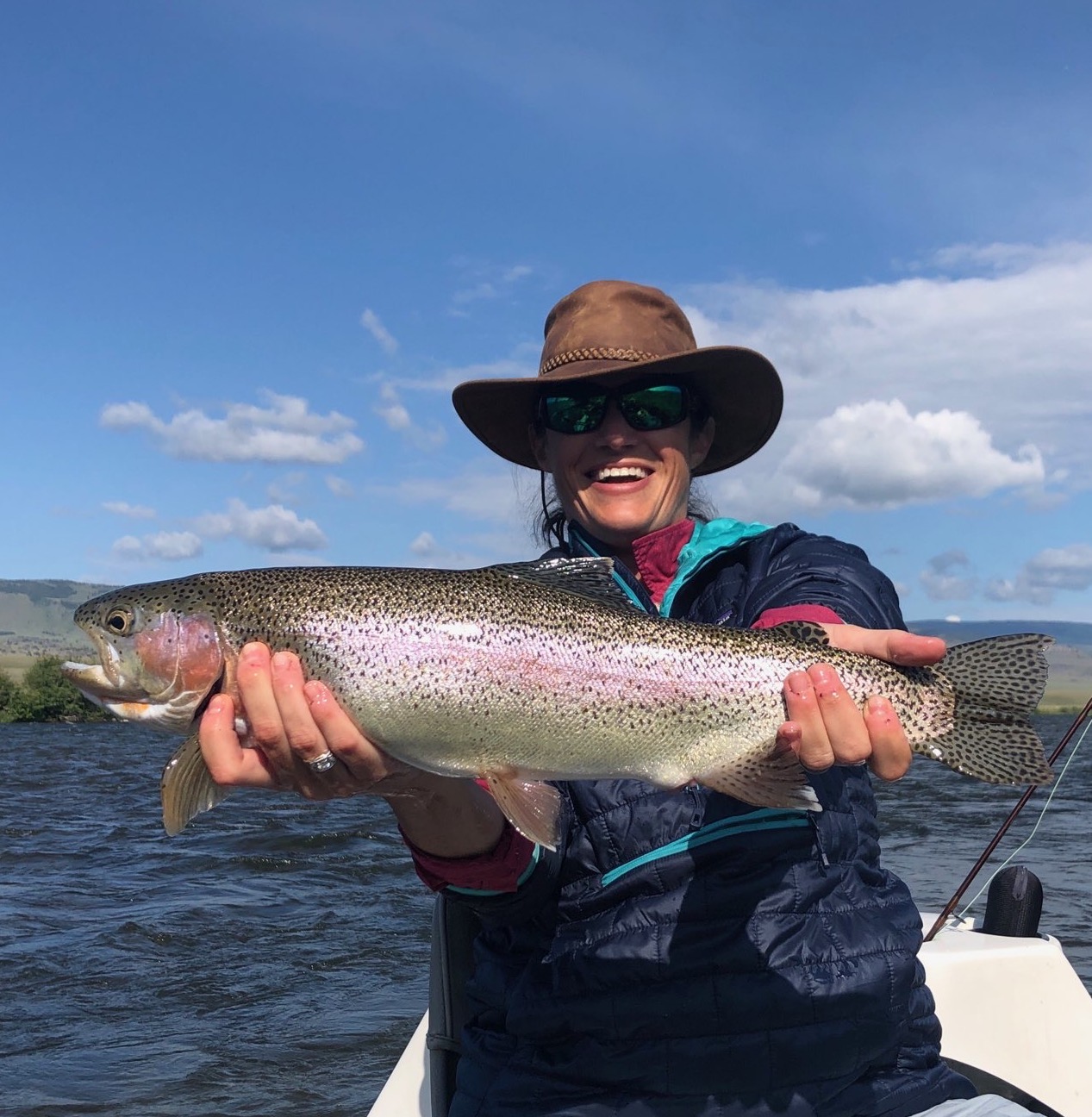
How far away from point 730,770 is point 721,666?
315mm

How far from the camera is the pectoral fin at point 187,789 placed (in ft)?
10.7

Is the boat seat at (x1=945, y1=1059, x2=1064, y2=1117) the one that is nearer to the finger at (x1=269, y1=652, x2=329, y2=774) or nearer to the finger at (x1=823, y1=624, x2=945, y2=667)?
the finger at (x1=823, y1=624, x2=945, y2=667)

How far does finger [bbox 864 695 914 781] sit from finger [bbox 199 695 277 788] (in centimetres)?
170

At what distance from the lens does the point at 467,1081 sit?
133 inches

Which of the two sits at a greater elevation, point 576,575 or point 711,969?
point 576,575

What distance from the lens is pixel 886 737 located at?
2969 mm

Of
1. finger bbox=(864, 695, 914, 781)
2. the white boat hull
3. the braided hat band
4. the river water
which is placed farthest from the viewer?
the river water

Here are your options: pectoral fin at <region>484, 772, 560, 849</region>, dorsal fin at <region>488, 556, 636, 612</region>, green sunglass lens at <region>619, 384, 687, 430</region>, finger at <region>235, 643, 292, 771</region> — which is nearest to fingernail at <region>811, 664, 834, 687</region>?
dorsal fin at <region>488, 556, 636, 612</region>

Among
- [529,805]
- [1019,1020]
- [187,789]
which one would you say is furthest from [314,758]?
[1019,1020]

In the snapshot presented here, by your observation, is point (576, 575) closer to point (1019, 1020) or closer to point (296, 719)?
point (296, 719)

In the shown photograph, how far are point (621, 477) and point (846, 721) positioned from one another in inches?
54.0

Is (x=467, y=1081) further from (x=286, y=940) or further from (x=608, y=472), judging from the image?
(x=286, y=940)

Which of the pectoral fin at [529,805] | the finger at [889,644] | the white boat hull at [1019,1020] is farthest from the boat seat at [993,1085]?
the pectoral fin at [529,805]

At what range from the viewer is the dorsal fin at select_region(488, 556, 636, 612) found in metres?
3.53
